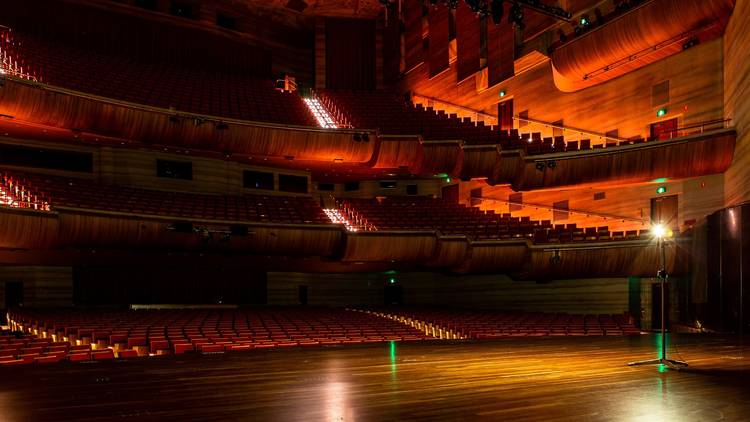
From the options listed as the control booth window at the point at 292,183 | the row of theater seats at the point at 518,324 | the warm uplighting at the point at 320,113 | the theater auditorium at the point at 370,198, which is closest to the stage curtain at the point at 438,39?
the theater auditorium at the point at 370,198

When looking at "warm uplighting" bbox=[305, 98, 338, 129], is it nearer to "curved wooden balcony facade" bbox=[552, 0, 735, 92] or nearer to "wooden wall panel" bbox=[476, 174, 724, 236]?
"wooden wall panel" bbox=[476, 174, 724, 236]

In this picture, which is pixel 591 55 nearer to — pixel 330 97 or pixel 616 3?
pixel 616 3

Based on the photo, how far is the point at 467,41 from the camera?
48.2 ft

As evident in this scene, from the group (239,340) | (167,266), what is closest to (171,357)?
(239,340)

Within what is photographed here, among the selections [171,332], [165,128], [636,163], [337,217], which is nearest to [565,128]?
[636,163]

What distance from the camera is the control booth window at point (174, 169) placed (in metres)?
12.3

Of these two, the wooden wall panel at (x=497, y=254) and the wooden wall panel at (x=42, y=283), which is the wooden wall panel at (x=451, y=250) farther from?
the wooden wall panel at (x=42, y=283)

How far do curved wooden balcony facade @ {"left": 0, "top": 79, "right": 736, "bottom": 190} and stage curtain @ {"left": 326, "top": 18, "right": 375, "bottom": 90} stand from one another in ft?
13.1

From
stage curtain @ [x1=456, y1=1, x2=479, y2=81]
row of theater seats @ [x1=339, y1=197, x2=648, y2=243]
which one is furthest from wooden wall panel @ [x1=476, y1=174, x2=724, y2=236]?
stage curtain @ [x1=456, y1=1, x2=479, y2=81]

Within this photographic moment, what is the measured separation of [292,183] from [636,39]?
807 centimetres

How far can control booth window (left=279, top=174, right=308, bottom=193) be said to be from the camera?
14023 millimetres

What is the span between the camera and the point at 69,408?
3.26 meters

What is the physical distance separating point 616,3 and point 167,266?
10.3 meters

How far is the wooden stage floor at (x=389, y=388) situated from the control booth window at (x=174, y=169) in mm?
7530
